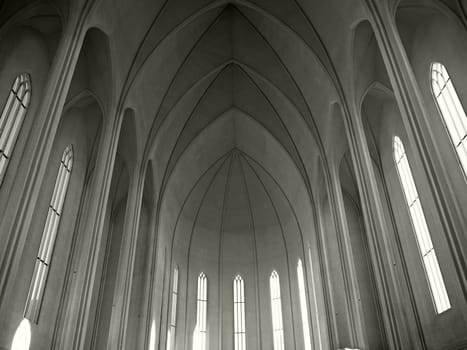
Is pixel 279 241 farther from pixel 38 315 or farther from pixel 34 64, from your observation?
pixel 34 64

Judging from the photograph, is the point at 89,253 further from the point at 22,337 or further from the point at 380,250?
the point at 380,250

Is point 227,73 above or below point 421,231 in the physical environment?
above

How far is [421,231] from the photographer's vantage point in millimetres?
15453

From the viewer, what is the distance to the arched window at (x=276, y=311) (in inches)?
973

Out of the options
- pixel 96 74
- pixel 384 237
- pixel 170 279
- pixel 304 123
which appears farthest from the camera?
pixel 170 279

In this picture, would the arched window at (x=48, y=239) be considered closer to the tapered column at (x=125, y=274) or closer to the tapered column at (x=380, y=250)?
the tapered column at (x=125, y=274)

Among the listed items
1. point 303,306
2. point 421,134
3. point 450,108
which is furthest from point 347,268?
point 421,134

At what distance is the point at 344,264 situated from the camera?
17.2 meters

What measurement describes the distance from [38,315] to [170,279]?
10308 millimetres

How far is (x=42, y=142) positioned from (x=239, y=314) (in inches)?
773

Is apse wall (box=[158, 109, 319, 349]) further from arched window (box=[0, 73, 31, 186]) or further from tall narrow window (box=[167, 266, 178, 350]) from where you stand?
arched window (box=[0, 73, 31, 186])

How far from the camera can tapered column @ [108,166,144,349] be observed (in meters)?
14.8

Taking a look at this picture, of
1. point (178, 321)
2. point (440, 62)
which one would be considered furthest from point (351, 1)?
point (178, 321)

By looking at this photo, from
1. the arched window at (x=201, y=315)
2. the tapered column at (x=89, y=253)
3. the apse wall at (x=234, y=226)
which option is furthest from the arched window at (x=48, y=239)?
the arched window at (x=201, y=315)
